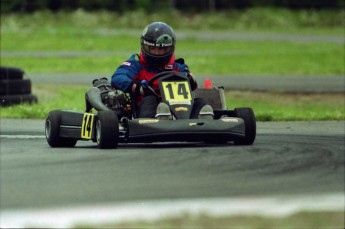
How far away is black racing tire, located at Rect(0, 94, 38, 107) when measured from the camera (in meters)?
18.1

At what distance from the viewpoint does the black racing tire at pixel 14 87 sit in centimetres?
1795

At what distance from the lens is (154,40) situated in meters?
11.6

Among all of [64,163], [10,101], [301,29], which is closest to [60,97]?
[10,101]

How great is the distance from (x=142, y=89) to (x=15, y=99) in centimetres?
750

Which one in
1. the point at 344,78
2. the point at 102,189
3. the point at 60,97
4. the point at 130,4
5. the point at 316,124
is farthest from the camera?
the point at 130,4

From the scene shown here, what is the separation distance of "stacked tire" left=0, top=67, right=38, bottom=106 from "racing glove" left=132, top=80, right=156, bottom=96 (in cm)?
691

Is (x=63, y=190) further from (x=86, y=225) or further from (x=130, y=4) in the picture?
(x=130, y=4)

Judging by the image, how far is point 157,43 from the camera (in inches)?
457

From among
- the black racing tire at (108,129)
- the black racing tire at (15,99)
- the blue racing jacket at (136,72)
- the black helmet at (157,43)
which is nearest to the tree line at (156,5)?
the black racing tire at (15,99)

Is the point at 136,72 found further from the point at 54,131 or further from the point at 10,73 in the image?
the point at 10,73

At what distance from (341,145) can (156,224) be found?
533 cm

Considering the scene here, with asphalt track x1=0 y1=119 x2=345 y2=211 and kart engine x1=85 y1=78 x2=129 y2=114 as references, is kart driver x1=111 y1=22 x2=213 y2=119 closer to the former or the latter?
kart engine x1=85 y1=78 x2=129 y2=114

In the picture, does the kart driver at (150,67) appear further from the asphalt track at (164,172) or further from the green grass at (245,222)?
the green grass at (245,222)

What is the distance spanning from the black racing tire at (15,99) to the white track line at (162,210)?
11175 mm
